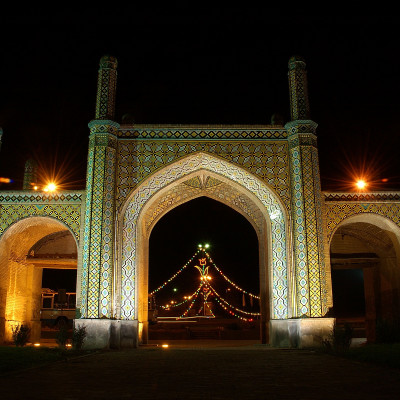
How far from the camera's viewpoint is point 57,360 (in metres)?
7.07

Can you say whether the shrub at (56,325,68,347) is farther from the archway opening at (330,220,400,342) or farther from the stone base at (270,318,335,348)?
the archway opening at (330,220,400,342)

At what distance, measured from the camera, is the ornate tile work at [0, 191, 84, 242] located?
1185 centimetres

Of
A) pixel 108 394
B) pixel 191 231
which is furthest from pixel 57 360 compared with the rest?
pixel 191 231

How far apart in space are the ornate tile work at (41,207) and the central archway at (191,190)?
1.22m

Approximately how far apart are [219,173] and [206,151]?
0.72 metres

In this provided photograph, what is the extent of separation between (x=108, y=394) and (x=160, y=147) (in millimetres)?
8435

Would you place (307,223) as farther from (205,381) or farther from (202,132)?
(205,381)

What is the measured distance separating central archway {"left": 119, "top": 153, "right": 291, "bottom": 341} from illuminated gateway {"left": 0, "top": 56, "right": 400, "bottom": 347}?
3 centimetres

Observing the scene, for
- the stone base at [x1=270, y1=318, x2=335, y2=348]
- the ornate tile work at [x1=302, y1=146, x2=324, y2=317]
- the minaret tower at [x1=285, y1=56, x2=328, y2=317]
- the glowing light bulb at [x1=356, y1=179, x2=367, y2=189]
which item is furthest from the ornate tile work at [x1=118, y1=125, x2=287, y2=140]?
the stone base at [x1=270, y1=318, x2=335, y2=348]

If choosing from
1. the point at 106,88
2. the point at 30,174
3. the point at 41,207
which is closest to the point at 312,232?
the point at 106,88

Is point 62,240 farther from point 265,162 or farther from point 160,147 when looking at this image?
point 265,162

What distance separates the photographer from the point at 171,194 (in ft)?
43.2

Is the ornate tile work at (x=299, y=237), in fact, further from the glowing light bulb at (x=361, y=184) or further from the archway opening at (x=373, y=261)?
the archway opening at (x=373, y=261)

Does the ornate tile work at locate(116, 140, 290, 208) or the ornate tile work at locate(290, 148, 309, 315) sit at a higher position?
the ornate tile work at locate(116, 140, 290, 208)
